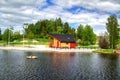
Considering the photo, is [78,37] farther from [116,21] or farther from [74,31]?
[116,21]

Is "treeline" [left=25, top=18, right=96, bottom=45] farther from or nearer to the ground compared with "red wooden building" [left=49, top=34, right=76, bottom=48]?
farther from the ground

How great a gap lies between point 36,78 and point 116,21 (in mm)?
83271

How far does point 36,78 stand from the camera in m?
38.6

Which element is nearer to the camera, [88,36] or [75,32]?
[88,36]

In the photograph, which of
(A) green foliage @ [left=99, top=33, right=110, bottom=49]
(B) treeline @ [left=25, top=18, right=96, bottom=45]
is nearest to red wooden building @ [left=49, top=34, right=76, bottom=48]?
(A) green foliage @ [left=99, top=33, right=110, bottom=49]

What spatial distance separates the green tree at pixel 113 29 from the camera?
11125cm

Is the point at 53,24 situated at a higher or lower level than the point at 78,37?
higher

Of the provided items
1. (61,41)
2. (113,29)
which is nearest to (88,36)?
(113,29)

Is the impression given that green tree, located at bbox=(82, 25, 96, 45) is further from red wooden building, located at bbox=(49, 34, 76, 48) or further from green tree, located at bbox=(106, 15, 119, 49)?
green tree, located at bbox=(106, 15, 119, 49)

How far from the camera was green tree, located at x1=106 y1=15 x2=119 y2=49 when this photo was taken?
111250 millimetres

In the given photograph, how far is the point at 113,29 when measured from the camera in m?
111

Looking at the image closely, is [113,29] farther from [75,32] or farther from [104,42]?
[75,32]

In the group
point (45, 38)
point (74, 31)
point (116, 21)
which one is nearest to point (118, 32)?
point (116, 21)

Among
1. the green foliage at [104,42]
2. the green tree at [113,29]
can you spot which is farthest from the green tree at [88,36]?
the green tree at [113,29]
